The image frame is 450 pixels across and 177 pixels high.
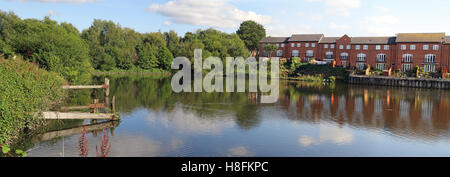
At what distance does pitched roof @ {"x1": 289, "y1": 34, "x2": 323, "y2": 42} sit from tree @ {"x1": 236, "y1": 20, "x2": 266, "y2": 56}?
24465 millimetres

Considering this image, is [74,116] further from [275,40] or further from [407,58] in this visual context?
[275,40]

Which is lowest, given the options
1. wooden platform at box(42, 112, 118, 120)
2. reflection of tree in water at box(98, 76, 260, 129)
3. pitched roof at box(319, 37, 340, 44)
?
reflection of tree in water at box(98, 76, 260, 129)

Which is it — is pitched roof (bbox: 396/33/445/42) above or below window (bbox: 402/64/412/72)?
above

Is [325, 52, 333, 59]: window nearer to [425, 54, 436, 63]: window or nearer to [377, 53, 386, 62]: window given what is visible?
[377, 53, 386, 62]: window

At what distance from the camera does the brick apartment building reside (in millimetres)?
69875

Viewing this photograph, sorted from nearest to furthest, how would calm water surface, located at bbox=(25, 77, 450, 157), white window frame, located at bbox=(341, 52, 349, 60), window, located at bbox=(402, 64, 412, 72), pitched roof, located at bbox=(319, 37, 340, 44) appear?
calm water surface, located at bbox=(25, 77, 450, 157), window, located at bbox=(402, 64, 412, 72), white window frame, located at bbox=(341, 52, 349, 60), pitched roof, located at bbox=(319, 37, 340, 44)

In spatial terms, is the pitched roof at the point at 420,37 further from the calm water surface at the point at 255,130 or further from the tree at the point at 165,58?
the tree at the point at 165,58

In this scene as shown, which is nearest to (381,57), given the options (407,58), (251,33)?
(407,58)

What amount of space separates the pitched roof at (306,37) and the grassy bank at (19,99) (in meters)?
73.2

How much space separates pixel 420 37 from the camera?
235 ft

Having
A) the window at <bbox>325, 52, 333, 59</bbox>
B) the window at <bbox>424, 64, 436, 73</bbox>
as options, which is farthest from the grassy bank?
the window at <bbox>325, 52, 333, 59</bbox>

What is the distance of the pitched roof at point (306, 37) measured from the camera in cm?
8744

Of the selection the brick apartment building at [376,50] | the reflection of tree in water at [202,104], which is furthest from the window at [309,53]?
the reflection of tree in water at [202,104]

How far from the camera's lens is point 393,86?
199ft
